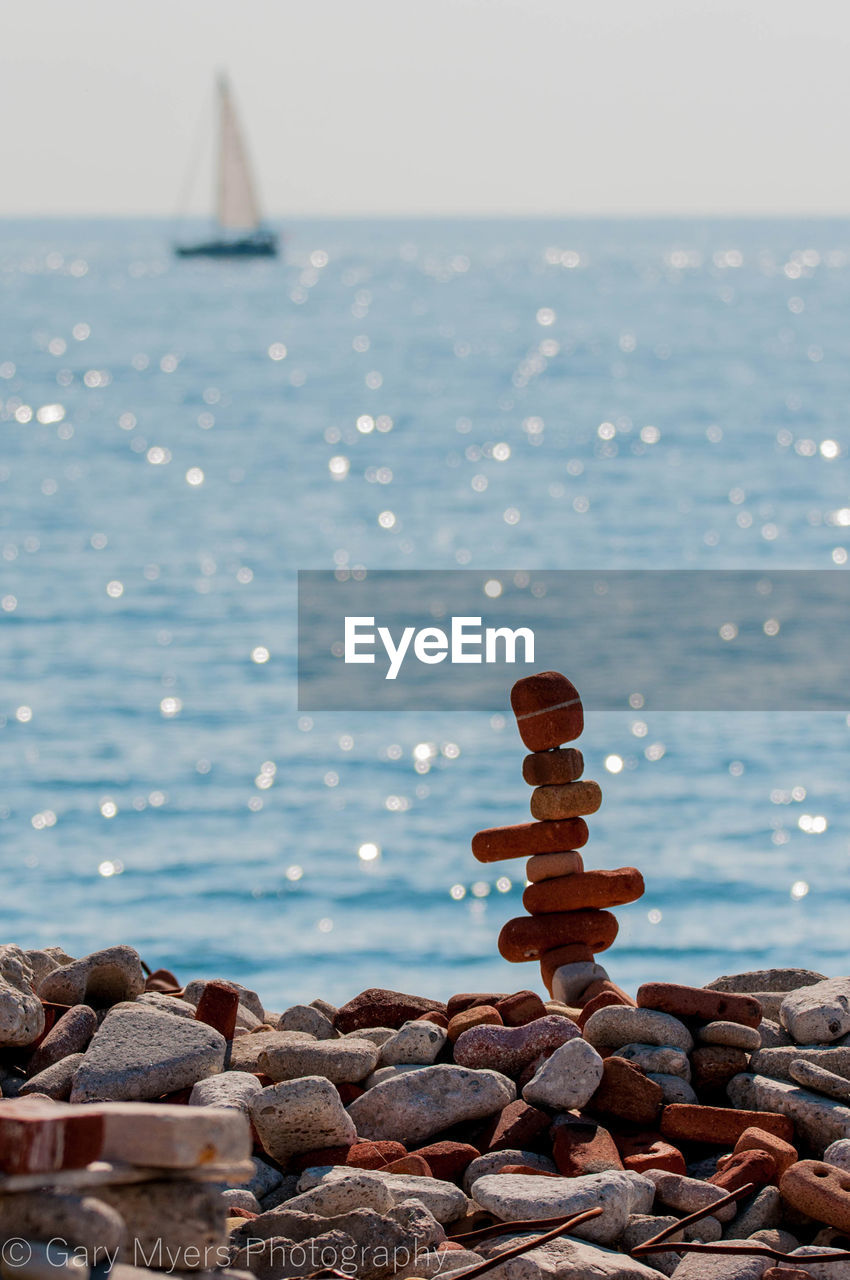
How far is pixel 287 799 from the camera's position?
1806 centimetres

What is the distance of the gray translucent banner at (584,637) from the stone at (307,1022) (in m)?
13.7

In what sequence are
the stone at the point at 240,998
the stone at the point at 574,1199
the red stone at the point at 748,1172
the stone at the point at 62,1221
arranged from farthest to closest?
1. the stone at the point at 240,998
2. the red stone at the point at 748,1172
3. the stone at the point at 574,1199
4. the stone at the point at 62,1221

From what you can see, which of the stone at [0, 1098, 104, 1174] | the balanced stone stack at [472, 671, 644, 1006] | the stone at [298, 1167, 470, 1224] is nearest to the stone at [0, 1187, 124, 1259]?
the stone at [0, 1098, 104, 1174]

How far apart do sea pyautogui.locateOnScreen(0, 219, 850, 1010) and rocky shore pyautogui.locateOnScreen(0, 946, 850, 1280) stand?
23.6ft

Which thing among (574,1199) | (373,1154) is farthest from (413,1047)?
(574,1199)

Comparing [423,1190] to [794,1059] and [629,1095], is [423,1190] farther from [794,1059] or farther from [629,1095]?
[794,1059]

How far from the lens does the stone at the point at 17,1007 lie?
14.8 feet

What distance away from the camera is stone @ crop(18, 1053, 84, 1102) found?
14.5 feet

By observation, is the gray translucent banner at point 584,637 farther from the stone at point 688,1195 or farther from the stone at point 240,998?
the stone at point 688,1195

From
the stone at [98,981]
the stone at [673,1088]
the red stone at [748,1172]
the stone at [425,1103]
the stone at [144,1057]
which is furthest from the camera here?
the stone at [98,981]

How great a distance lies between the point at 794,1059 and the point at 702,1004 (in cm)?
29

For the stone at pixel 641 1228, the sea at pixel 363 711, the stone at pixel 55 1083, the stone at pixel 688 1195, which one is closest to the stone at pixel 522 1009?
the stone at pixel 688 1195

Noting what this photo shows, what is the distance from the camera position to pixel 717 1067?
464 centimetres

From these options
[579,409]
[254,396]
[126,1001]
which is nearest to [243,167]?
[254,396]
